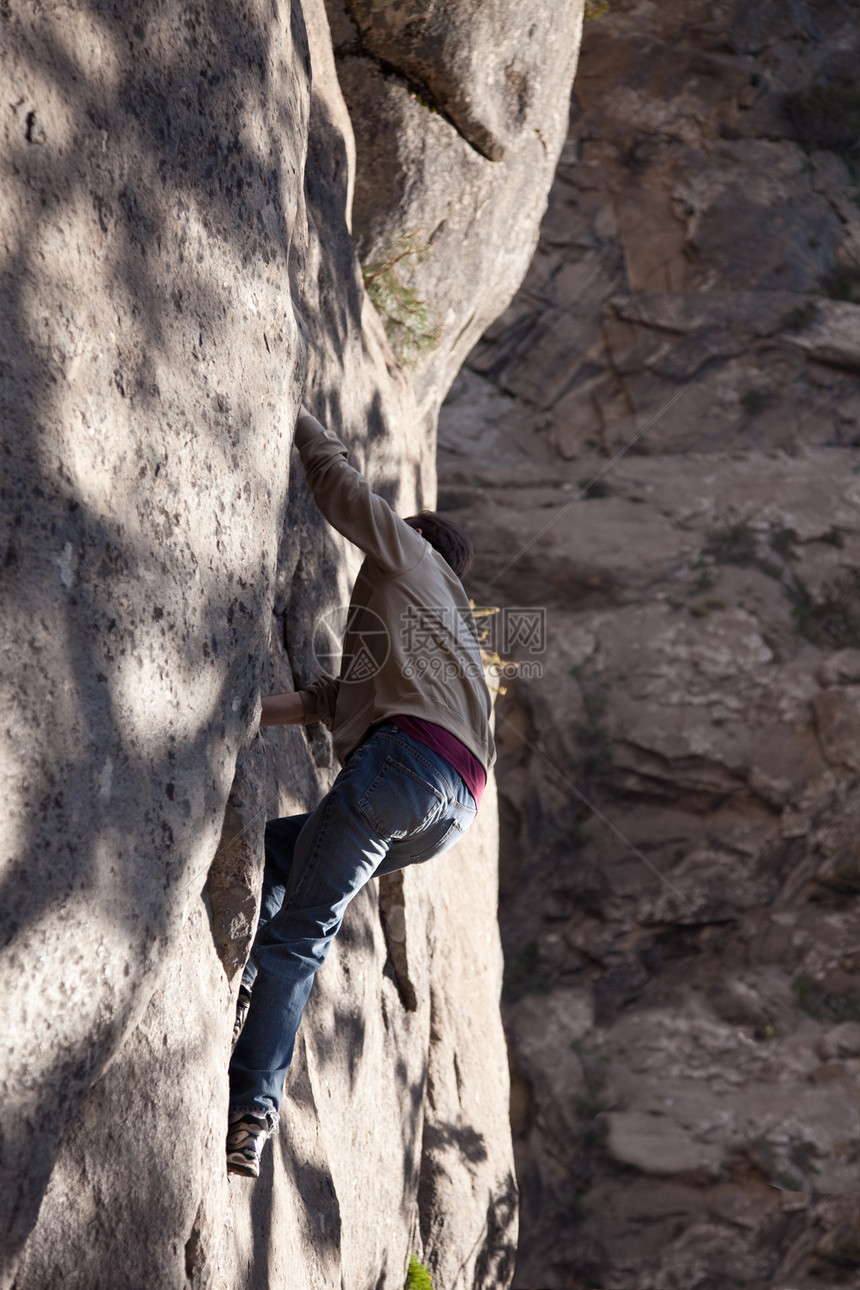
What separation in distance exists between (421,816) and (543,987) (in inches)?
341

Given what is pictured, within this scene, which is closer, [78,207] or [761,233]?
[78,207]

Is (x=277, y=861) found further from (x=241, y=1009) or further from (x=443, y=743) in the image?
(x=443, y=743)

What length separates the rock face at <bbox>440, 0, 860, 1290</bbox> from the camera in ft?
30.6

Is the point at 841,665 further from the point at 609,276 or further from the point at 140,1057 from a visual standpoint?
the point at 140,1057

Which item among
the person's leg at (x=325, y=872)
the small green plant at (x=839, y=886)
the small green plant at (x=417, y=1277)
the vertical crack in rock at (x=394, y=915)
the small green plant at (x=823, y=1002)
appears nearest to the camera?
the person's leg at (x=325, y=872)

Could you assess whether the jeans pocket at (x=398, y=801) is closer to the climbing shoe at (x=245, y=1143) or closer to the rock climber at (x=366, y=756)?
the rock climber at (x=366, y=756)

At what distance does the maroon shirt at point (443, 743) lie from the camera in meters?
2.65

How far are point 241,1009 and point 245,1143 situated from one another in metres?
0.32

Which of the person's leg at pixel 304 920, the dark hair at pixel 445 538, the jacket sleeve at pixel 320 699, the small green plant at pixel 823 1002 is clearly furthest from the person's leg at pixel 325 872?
the small green plant at pixel 823 1002

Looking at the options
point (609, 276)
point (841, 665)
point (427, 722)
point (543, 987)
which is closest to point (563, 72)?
point (427, 722)

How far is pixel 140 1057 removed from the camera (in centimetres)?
191

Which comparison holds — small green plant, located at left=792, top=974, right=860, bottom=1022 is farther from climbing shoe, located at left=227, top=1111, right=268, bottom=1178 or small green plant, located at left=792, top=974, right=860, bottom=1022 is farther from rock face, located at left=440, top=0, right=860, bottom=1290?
climbing shoe, located at left=227, top=1111, right=268, bottom=1178

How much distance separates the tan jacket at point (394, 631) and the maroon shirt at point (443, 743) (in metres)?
0.02

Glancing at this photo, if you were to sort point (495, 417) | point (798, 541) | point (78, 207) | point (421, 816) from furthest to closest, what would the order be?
point (495, 417) < point (798, 541) < point (421, 816) < point (78, 207)
